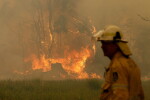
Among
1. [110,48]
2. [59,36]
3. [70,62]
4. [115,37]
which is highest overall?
[115,37]

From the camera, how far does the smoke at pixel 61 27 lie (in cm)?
3000

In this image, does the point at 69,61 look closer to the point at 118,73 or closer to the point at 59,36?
the point at 59,36

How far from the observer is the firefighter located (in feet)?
9.96

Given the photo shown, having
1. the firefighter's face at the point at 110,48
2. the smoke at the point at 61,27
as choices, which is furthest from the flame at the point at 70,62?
the firefighter's face at the point at 110,48

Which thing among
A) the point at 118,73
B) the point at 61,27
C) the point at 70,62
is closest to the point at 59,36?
the point at 61,27

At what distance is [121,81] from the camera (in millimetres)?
3035

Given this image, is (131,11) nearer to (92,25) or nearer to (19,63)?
(92,25)

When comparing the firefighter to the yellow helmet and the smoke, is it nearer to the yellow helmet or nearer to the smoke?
the yellow helmet

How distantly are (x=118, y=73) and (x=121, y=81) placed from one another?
96mm

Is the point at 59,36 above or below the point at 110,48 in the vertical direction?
below

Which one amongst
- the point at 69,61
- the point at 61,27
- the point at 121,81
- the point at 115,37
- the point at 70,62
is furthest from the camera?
the point at 61,27

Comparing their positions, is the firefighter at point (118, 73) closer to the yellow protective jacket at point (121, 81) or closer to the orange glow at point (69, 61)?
the yellow protective jacket at point (121, 81)

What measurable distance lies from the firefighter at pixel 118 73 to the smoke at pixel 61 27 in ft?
83.7

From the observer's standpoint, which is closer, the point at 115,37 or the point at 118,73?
the point at 118,73
